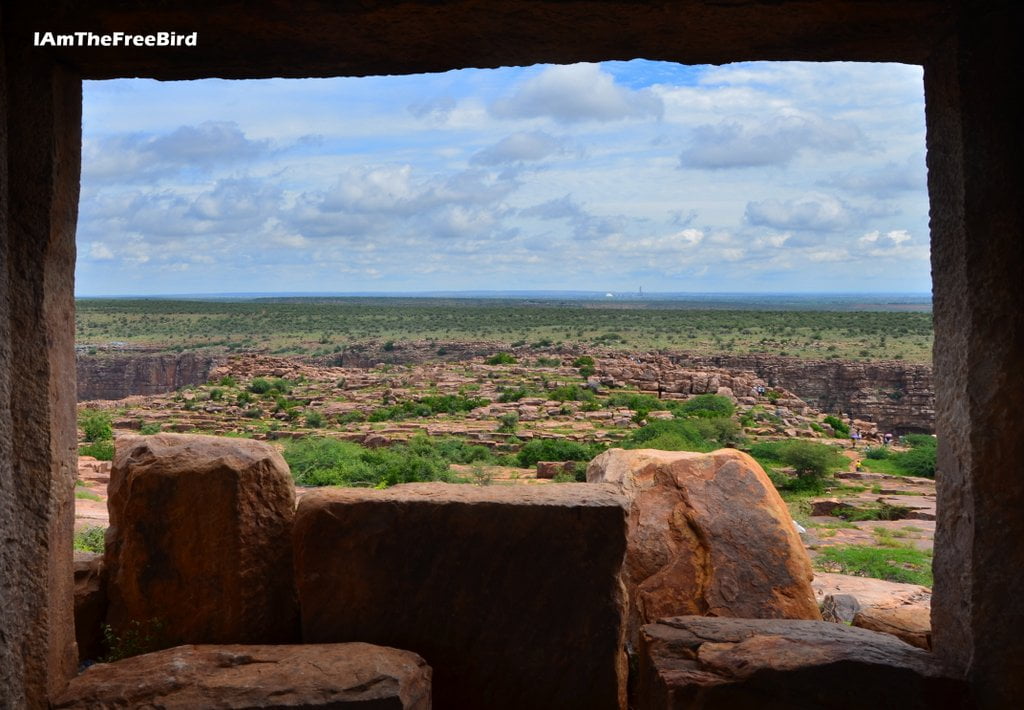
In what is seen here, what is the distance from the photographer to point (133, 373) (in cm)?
3506

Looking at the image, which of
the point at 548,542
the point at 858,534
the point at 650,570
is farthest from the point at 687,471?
the point at 858,534

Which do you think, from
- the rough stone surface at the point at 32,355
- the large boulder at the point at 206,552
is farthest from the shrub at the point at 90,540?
the rough stone surface at the point at 32,355

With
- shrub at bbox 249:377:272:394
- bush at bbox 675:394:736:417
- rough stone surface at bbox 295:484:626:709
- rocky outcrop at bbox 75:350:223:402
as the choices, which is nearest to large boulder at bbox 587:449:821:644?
rough stone surface at bbox 295:484:626:709

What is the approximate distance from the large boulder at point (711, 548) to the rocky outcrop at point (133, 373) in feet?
104

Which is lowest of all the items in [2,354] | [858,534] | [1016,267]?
[858,534]

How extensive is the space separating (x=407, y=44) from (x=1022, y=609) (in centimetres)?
312

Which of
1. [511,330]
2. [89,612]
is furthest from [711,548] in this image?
[511,330]

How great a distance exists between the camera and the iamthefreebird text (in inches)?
125

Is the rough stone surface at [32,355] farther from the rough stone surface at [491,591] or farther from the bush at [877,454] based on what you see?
the bush at [877,454]

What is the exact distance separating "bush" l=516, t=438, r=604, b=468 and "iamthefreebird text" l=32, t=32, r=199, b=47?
1082 centimetres

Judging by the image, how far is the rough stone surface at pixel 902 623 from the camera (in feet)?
12.8

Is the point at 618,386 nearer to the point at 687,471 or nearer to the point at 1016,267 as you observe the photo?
the point at 687,471

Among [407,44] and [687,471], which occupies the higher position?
[407,44]

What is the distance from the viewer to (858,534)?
11.7 meters
